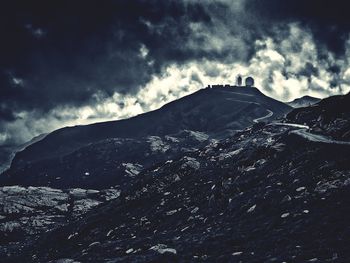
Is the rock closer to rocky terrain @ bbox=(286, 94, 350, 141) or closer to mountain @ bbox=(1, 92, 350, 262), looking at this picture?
mountain @ bbox=(1, 92, 350, 262)

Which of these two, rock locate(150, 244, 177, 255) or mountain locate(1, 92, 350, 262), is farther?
rock locate(150, 244, 177, 255)

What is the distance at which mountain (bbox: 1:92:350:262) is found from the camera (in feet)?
73.1

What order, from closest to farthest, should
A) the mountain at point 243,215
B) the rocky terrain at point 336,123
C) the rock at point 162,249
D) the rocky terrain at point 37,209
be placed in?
the mountain at point 243,215 → the rock at point 162,249 → the rocky terrain at point 336,123 → the rocky terrain at point 37,209

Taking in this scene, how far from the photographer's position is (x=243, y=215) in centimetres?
3297

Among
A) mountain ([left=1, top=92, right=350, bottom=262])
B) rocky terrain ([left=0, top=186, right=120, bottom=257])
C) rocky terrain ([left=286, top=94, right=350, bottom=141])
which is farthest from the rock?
rocky terrain ([left=0, top=186, right=120, bottom=257])

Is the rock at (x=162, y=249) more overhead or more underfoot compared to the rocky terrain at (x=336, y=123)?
more underfoot

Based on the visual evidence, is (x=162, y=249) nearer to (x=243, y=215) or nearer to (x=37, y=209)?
(x=243, y=215)

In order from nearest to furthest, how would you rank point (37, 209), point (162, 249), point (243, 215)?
point (162, 249)
point (243, 215)
point (37, 209)

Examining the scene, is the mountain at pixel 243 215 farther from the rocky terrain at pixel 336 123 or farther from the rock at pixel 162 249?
the rocky terrain at pixel 336 123

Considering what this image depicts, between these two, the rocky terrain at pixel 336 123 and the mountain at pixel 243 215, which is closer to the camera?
the mountain at pixel 243 215

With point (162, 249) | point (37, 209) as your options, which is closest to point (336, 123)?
point (162, 249)

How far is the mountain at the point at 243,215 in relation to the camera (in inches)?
877

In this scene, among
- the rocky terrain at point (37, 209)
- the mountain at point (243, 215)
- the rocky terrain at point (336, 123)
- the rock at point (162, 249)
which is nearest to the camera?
the mountain at point (243, 215)

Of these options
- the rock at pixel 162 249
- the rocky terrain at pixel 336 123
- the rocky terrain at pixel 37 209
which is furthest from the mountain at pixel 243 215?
the rocky terrain at pixel 37 209
